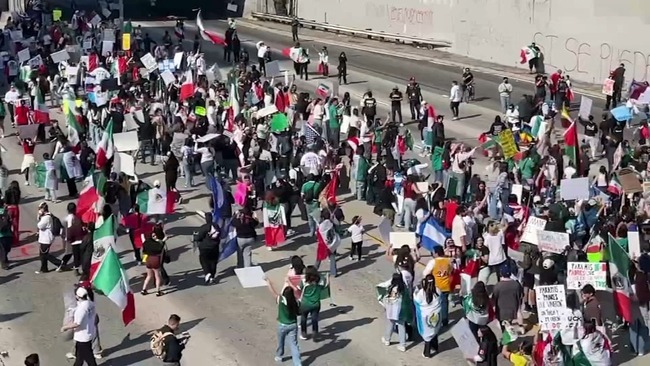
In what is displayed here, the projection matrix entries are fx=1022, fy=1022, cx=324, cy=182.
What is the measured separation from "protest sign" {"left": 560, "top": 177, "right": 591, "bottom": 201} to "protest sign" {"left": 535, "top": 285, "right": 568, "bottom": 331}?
591 cm

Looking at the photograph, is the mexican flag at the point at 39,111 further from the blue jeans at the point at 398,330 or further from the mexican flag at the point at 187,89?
the blue jeans at the point at 398,330

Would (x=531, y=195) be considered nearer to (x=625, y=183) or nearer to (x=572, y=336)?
(x=625, y=183)

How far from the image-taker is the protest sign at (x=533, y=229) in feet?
58.4

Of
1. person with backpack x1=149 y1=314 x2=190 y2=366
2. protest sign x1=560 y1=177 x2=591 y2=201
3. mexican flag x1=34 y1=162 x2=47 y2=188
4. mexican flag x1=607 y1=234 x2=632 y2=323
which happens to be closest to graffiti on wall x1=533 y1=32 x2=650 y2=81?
protest sign x1=560 y1=177 x2=591 y2=201

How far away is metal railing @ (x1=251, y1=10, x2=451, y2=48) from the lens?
49.7 meters

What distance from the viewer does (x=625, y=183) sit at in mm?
21562

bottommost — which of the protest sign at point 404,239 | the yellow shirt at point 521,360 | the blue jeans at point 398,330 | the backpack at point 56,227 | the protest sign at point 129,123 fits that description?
the blue jeans at point 398,330

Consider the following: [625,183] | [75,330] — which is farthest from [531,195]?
[75,330]

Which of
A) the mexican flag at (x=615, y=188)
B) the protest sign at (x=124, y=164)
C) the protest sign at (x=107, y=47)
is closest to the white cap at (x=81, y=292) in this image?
the protest sign at (x=124, y=164)

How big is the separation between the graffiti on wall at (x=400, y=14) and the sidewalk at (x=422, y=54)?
140 centimetres

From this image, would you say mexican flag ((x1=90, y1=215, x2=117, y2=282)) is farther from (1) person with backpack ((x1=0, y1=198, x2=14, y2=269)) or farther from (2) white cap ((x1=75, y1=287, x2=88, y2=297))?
(1) person with backpack ((x1=0, y1=198, x2=14, y2=269))

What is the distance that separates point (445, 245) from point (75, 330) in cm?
661

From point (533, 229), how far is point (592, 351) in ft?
13.2

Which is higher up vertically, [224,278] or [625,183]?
[625,183]
